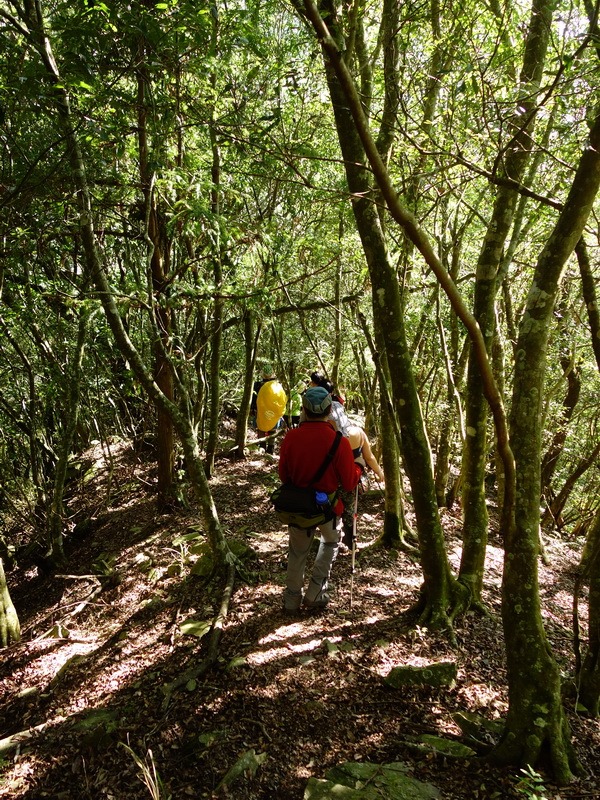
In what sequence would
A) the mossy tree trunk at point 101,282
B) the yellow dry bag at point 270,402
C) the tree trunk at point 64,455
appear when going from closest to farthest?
the mossy tree trunk at point 101,282
the tree trunk at point 64,455
the yellow dry bag at point 270,402

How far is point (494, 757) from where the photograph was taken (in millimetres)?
3447

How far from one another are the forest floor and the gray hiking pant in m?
0.29

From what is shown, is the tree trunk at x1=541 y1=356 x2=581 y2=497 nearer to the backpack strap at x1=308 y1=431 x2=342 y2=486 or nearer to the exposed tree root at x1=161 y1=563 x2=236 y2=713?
the backpack strap at x1=308 y1=431 x2=342 y2=486

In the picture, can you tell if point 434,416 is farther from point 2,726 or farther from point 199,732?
point 2,726

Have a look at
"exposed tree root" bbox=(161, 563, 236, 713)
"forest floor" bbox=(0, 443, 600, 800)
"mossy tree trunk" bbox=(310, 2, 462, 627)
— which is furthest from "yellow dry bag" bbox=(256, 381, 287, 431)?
"mossy tree trunk" bbox=(310, 2, 462, 627)

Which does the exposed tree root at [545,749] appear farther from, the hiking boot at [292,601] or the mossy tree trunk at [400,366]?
the hiking boot at [292,601]

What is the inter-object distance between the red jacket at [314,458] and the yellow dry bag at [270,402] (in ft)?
17.2

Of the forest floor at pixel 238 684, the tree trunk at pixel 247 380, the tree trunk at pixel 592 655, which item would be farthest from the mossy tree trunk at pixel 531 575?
the tree trunk at pixel 247 380

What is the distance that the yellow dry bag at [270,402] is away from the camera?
1050 cm

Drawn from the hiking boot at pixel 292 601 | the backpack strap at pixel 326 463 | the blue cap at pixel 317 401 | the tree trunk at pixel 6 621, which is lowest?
the tree trunk at pixel 6 621

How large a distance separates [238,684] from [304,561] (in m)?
Answer: 1.45

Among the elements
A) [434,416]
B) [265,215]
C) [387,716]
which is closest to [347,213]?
[265,215]

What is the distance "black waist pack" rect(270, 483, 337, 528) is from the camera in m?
5.04

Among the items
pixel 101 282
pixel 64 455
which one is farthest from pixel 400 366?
pixel 64 455
